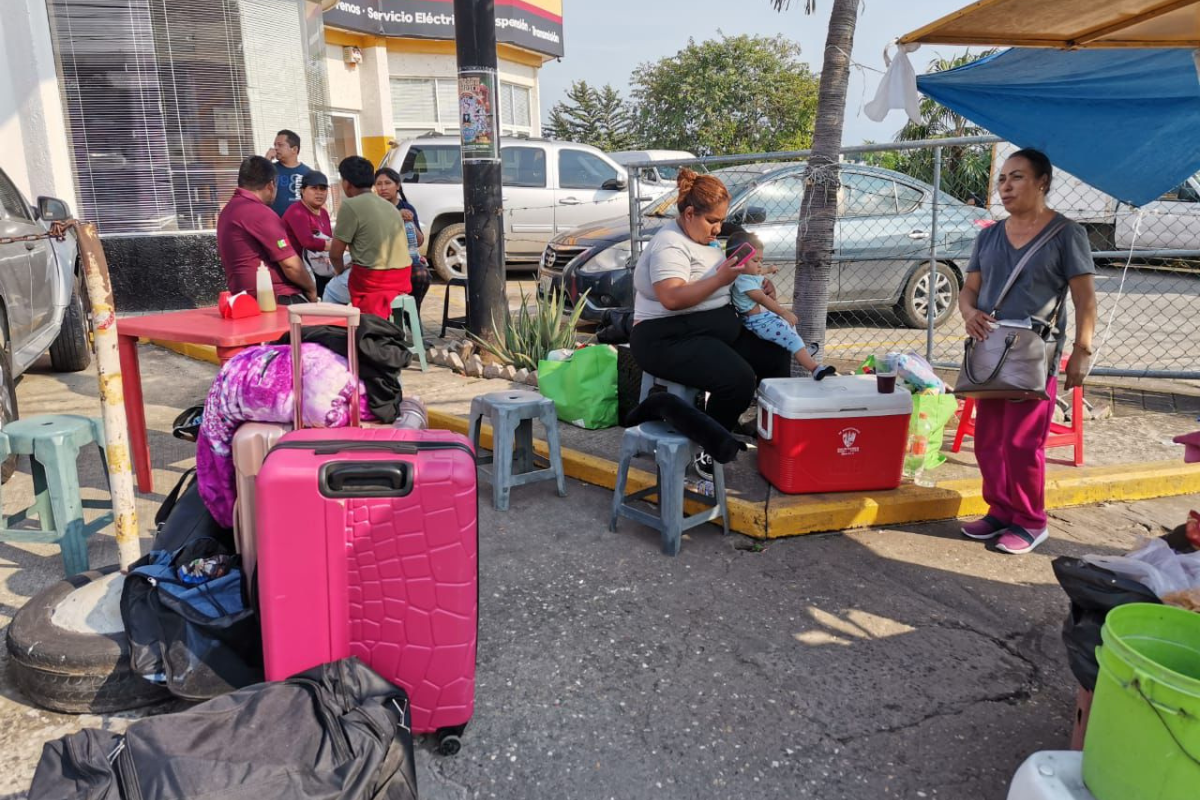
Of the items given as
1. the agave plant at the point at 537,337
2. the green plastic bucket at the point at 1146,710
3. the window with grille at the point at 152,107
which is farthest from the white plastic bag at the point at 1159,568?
the window with grille at the point at 152,107

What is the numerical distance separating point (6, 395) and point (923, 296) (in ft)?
25.5

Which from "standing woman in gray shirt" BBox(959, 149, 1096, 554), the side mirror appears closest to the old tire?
"standing woman in gray shirt" BBox(959, 149, 1096, 554)

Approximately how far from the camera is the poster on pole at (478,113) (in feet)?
22.9

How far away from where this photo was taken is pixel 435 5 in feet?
60.1

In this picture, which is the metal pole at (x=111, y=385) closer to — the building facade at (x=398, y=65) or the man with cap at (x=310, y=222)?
the man with cap at (x=310, y=222)

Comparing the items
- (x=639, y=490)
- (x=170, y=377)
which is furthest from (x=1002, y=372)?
(x=170, y=377)

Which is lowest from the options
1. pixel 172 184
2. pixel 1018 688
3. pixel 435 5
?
pixel 1018 688

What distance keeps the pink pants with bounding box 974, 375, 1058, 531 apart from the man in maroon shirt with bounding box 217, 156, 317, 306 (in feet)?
13.0

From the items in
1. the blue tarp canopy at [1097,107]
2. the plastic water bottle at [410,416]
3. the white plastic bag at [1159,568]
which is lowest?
the white plastic bag at [1159,568]

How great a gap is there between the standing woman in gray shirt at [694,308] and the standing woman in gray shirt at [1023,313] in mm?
1138

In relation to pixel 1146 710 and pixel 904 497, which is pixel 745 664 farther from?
pixel 904 497

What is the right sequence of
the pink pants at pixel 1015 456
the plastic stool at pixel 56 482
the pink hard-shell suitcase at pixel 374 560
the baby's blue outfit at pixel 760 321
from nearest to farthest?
the pink hard-shell suitcase at pixel 374 560 → the plastic stool at pixel 56 482 → the pink pants at pixel 1015 456 → the baby's blue outfit at pixel 760 321

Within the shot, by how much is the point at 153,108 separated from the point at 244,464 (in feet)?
25.8

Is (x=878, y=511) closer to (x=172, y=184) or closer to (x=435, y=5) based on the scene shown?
(x=172, y=184)
